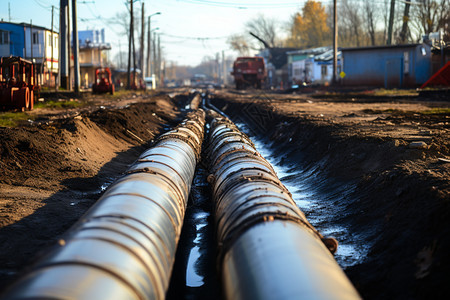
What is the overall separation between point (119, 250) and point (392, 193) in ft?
16.2

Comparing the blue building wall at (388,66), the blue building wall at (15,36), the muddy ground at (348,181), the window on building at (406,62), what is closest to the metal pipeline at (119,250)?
the muddy ground at (348,181)

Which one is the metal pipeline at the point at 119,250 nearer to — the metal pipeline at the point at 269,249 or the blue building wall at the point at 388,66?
the metal pipeline at the point at 269,249

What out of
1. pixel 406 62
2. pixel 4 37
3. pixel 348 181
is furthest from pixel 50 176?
→ pixel 4 37

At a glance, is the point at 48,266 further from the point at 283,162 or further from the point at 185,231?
the point at 283,162

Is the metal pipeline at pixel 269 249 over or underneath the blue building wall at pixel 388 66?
underneath

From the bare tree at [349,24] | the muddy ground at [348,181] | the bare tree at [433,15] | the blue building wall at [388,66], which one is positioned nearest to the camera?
the muddy ground at [348,181]

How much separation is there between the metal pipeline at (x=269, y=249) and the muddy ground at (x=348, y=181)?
1.06 m

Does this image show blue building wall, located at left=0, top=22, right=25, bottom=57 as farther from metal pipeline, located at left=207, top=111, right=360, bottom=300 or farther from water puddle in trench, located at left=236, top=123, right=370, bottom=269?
metal pipeline, located at left=207, top=111, right=360, bottom=300

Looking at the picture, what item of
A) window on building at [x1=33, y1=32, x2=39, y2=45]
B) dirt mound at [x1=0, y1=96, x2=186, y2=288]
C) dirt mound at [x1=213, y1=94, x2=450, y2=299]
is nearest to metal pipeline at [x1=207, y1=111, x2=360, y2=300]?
dirt mound at [x1=213, y1=94, x2=450, y2=299]

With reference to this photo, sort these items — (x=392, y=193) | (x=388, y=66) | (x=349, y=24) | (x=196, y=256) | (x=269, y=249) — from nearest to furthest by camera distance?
(x=269, y=249) → (x=196, y=256) → (x=392, y=193) → (x=388, y=66) → (x=349, y=24)

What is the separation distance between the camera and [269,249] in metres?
4.12

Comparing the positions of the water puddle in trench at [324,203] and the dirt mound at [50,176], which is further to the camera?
the water puddle in trench at [324,203]

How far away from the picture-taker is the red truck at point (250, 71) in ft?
179

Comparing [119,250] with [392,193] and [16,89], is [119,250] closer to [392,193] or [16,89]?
[392,193]
